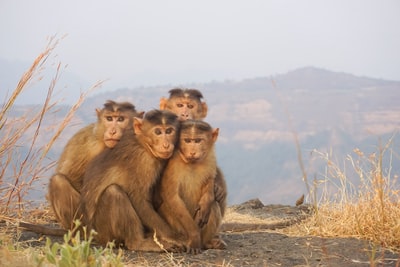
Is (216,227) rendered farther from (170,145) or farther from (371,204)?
(371,204)

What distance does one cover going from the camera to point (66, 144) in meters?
7.86

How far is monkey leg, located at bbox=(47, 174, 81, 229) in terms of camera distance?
283 inches

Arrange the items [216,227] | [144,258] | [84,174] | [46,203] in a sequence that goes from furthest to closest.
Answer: [46,203]
[84,174]
[216,227]
[144,258]

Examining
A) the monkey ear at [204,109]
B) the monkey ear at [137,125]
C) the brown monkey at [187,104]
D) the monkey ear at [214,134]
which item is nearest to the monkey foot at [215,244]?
the monkey ear at [214,134]

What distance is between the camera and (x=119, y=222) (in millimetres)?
6605

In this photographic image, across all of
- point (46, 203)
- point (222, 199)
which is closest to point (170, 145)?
point (222, 199)

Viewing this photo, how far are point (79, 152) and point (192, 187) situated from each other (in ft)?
5.27

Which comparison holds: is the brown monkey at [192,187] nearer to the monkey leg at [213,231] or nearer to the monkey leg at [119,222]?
the monkey leg at [213,231]

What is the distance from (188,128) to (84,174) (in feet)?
4.87

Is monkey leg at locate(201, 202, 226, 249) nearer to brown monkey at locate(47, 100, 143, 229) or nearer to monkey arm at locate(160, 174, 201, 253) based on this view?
monkey arm at locate(160, 174, 201, 253)

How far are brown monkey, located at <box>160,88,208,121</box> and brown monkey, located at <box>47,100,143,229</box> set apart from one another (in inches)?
38.7

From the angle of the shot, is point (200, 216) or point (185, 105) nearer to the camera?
point (200, 216)

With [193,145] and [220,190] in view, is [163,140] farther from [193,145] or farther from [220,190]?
[220,190]

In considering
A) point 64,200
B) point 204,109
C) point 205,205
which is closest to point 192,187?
point 205,205
